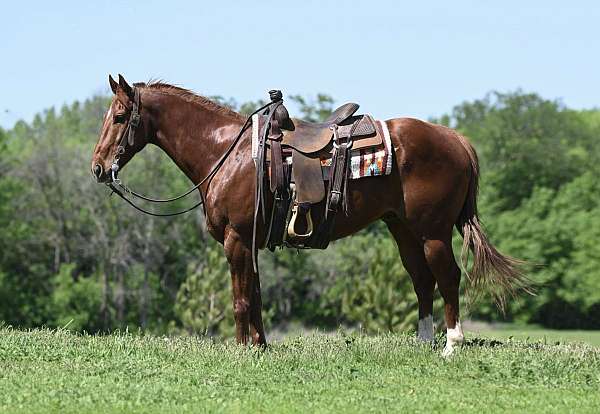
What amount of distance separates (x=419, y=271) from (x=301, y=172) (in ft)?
6.64

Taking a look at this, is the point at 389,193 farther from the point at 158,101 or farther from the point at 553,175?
the point at 553,175

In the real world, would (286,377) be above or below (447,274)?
below

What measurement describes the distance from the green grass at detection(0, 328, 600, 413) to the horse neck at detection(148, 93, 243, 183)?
1929 millimetres

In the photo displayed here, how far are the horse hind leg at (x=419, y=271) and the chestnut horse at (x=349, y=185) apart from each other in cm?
26

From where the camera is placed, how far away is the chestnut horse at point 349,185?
10.0m

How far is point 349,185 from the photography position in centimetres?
1016

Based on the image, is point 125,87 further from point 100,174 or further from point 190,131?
point 100,174

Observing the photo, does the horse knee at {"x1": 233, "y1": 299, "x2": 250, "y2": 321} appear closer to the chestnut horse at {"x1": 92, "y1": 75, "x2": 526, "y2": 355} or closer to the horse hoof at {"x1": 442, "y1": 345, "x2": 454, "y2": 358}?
the chestnut horse at {"x1": 92, "y1": 75, "x2": 526, "y2": 355}

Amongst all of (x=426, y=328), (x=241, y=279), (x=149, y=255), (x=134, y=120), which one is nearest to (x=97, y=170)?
(x=134, y=120)

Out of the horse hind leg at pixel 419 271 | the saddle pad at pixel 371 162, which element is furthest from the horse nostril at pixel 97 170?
the horse hind leg at pixel 419 271

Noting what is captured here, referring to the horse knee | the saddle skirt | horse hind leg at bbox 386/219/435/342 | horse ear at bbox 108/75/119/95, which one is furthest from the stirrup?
horse ear at bbox 108/75/119/95

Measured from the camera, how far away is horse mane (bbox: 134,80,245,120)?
1062 cm

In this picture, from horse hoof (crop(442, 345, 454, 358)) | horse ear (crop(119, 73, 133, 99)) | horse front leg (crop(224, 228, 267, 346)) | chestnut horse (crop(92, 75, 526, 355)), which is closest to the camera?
horse hoof (crop(442, 345, 454, 358))

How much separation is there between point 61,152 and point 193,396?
4659cm
